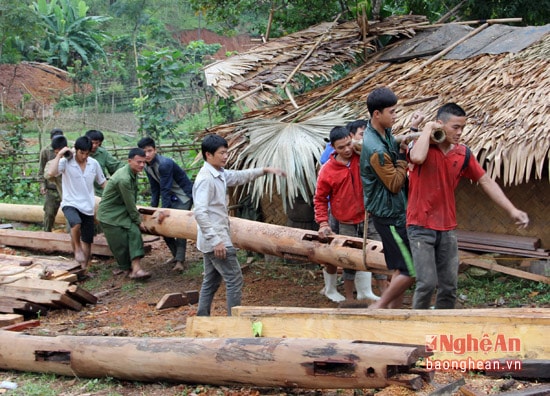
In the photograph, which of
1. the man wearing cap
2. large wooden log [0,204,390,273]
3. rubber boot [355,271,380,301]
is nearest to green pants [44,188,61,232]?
the man wearing cap

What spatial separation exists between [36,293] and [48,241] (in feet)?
8.87

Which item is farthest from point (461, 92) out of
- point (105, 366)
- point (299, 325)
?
point (105, 366)

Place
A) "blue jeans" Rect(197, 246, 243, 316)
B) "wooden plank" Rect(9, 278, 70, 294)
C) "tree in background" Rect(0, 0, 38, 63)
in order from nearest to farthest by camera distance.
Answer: "blue jeans" Rect(197, 246, 243, 316)
"wooden plank" Rect(9, 278, 70, 294)
"tree in background" Rect(0, 0, 38, 63)

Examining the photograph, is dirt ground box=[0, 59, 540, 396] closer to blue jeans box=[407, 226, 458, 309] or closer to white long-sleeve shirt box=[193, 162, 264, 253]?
blue jeans box=[407, 226, 458, 309]

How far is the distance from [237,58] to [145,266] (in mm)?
3194

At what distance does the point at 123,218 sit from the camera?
9.19m

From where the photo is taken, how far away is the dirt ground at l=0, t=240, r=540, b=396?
510 cm

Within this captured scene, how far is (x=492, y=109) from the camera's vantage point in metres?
8.31

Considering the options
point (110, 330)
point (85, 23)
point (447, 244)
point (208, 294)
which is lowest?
point (110, 330)

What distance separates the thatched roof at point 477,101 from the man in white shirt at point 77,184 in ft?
5.82

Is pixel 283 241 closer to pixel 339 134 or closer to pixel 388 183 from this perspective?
pixel 339 134

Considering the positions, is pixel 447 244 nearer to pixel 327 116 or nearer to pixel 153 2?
pixel 327 116

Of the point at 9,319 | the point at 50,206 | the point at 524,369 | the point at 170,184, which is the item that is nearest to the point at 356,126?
the point at 170,184

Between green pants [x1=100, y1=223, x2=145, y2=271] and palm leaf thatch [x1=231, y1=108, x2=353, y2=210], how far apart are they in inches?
60.4
